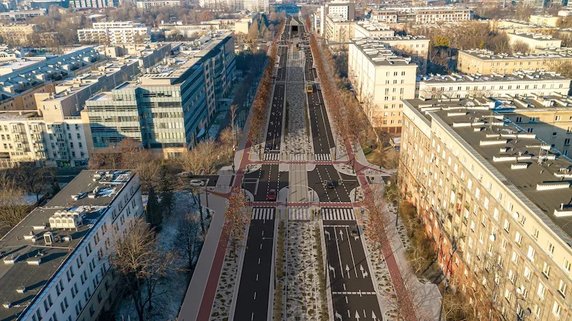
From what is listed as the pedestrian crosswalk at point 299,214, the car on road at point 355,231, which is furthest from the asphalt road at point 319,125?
the car on road at point 355,231

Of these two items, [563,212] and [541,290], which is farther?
[563,212]

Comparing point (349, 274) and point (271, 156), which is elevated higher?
point (271, 156)

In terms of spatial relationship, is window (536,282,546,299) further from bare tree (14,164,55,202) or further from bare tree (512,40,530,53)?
bare tree (512,40,530,53)

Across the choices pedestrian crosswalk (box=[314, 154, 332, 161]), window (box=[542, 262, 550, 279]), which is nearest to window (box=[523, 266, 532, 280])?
window (box=[542, 262, 550, 279])

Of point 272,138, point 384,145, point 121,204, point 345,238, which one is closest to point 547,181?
point 345,238

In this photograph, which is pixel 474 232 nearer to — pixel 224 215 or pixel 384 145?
pixel 224 215

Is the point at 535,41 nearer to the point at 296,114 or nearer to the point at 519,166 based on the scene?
the point at 296,114

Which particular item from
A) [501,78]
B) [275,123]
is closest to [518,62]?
[501,78]
